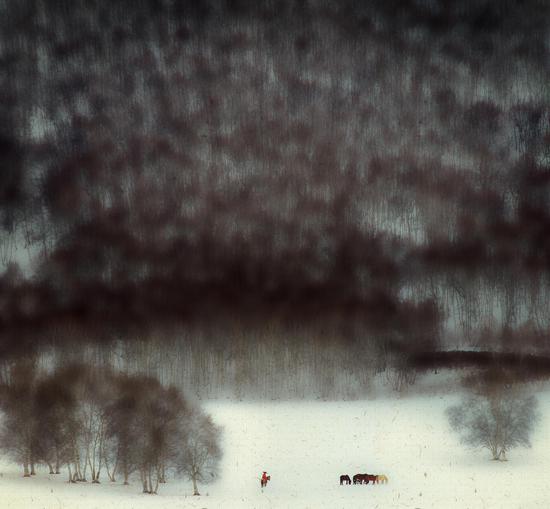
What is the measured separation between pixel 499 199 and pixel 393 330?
3.47 m

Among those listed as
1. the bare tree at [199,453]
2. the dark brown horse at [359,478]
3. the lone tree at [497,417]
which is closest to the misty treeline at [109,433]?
the bare tree at [199,453]

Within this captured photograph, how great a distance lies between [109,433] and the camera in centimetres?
1376

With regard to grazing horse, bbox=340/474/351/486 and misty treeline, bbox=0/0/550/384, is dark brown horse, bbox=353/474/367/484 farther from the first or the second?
misty treeline, bbox=0/0/550/384

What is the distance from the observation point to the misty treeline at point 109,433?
13383 millimetres

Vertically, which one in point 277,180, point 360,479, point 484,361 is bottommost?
point 360,479

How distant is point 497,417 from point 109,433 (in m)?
6.50

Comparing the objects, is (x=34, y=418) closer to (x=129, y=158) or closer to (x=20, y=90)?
(x=129, y=158)

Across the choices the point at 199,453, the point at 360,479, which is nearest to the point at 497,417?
the point at 360,479

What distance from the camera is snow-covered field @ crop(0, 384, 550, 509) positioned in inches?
510

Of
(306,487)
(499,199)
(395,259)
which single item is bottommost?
(306,487)

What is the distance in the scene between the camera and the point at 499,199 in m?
17.4

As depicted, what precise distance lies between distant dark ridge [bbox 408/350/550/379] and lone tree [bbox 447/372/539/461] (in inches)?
37.3

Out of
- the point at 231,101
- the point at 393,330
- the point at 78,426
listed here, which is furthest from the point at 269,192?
the point at 78,426

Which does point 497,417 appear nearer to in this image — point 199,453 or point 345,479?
point 345,479
